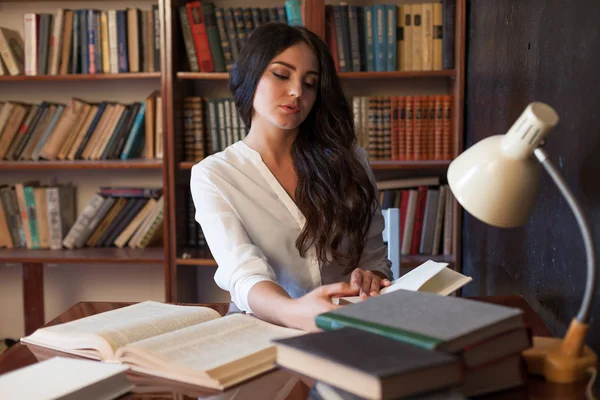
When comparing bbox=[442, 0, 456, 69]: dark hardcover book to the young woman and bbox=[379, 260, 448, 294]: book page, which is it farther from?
bbox=[379, 260, 448, 294]: book page

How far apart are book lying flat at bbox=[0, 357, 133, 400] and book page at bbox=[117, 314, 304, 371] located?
0.07 meters

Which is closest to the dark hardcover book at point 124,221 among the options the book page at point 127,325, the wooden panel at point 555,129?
the wooden panel at point 555,129

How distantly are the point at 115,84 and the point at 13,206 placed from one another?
27.2 inches

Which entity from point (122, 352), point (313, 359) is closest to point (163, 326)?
point (122, 352)

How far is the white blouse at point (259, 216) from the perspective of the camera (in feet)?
5.45

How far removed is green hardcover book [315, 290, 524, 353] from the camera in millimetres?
836

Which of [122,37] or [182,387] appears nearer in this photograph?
[182,387]

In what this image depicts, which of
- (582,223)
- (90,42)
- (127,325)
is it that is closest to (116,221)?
(90,42)

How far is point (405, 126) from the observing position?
2971 millimetres

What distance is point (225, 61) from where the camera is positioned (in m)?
2.99

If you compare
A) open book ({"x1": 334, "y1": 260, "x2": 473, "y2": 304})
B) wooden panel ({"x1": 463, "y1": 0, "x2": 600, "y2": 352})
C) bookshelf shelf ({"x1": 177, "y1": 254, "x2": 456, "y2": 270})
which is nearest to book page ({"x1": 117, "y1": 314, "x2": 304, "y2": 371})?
open book ({"x1": 334, "y1": 260, "x2": 473, "y2": 304})

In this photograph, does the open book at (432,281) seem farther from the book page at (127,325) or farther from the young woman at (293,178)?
the young woman at (293,178)

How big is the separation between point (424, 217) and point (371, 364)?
88.9 inches

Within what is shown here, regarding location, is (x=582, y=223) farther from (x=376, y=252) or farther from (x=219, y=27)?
(x=219, y=27)
